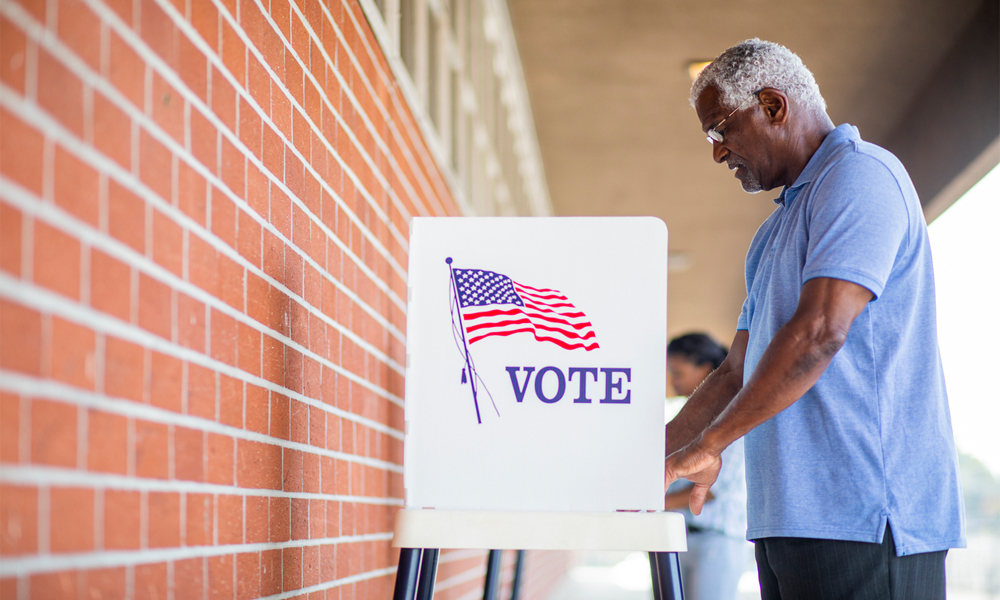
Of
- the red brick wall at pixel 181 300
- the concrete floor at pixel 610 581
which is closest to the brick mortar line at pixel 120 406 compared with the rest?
the red brick wall at pixel 181 300

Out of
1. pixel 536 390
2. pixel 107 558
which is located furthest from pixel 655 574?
pixel 107 558

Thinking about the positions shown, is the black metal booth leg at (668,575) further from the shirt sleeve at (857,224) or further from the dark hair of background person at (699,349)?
the dark hair of background person at (699,349)

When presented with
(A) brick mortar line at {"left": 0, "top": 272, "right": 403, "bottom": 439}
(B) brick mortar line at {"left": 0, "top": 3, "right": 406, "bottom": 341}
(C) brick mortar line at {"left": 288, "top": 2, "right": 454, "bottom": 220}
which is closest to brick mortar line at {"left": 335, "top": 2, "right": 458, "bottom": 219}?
(C) brick mortar line at {"left": 288, "top": 2, "right": 454, "bottom": 220}

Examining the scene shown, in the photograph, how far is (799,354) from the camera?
1447 millimetres

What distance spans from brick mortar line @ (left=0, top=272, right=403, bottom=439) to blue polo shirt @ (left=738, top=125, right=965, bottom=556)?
95 cm

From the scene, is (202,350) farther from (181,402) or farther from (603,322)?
(603,322)

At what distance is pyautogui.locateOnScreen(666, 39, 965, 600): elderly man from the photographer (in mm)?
1455

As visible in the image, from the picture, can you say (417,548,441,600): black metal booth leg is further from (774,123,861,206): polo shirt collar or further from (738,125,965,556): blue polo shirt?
(774,123,861,206): polo shirt collar

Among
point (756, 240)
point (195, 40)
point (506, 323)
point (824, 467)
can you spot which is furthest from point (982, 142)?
point (195, 40)

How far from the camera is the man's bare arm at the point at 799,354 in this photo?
Result: 4.72 feet

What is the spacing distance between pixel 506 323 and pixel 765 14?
4.46 meters

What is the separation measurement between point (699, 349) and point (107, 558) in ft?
10.8

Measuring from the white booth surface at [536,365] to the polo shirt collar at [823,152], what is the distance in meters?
0.48

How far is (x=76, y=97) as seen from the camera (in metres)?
0.93
